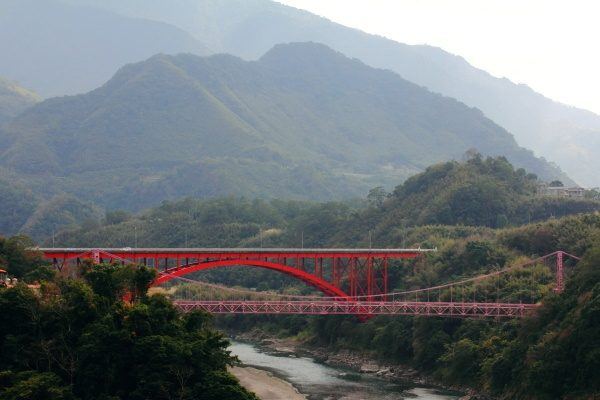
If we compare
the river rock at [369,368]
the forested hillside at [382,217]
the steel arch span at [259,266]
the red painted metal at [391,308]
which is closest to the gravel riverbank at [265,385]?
the red painted metal at [391,308]

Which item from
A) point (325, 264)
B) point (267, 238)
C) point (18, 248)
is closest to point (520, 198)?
point (325, 264)

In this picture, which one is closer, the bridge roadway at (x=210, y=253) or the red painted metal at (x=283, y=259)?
the bridge roadway at (x=210, y=253)

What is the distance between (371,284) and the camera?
9844 cm

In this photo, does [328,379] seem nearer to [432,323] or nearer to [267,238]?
[432,323]

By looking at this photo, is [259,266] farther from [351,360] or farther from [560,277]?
[560,277]

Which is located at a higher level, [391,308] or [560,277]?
[560,277]

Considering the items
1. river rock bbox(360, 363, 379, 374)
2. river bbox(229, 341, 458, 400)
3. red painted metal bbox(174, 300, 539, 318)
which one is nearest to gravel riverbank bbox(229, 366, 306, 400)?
river bbox(229, 341, 458, 400)

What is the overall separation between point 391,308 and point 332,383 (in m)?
8.45

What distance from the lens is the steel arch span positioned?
3359 inches

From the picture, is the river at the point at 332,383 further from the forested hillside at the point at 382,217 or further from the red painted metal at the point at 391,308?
the forested hillside at the point at 382,217

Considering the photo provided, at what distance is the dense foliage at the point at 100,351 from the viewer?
54875 mm

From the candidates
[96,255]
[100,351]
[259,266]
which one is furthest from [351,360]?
[100,351]

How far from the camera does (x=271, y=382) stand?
79688 millimetres

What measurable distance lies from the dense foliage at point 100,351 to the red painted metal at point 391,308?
711 inches
